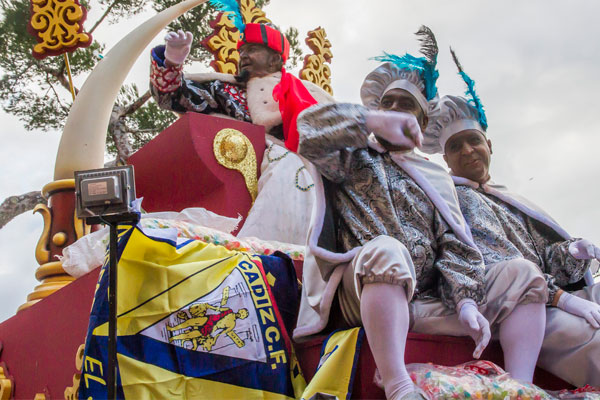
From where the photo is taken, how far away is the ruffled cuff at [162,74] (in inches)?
150

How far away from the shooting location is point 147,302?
A: 2318mm

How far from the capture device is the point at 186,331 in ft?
7.64

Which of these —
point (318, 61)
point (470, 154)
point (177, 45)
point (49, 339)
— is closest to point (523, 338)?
point (470, 154)

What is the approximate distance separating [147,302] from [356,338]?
2.32ft

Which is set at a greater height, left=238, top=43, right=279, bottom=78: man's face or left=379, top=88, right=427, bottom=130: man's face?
left=238, top=43, right=279, bottom=78: man's face

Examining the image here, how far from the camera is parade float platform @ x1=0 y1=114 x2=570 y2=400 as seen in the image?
2324 millimetres

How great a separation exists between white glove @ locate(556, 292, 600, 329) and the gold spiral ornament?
1771mm

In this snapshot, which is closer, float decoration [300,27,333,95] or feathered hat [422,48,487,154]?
feathered hat [422,48,487,154]

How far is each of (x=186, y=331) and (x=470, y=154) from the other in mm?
1457

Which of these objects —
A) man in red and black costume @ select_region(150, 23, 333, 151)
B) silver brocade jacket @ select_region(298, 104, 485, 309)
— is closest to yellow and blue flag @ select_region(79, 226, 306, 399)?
silver brocade jacket @ select_region(298, 104, 485, 309)

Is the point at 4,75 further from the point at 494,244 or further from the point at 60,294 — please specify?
the point at 494,244

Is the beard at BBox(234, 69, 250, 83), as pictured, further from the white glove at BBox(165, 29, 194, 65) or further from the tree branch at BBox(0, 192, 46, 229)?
the tree branch at BBox(0, 192, 46, 229)

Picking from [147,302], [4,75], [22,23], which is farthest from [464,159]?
[4,75]

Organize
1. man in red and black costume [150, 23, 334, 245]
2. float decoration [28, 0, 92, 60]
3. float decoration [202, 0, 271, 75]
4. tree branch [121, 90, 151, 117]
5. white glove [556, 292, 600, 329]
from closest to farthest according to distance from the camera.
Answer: white glove [556, 292, 600, 329], man in red and black costume [150, 23, 334, 245], float decoration [28, 0, 92, 60], float decoration [202, 0, 271, 75], tree branch [121, 90, 151, 117]
